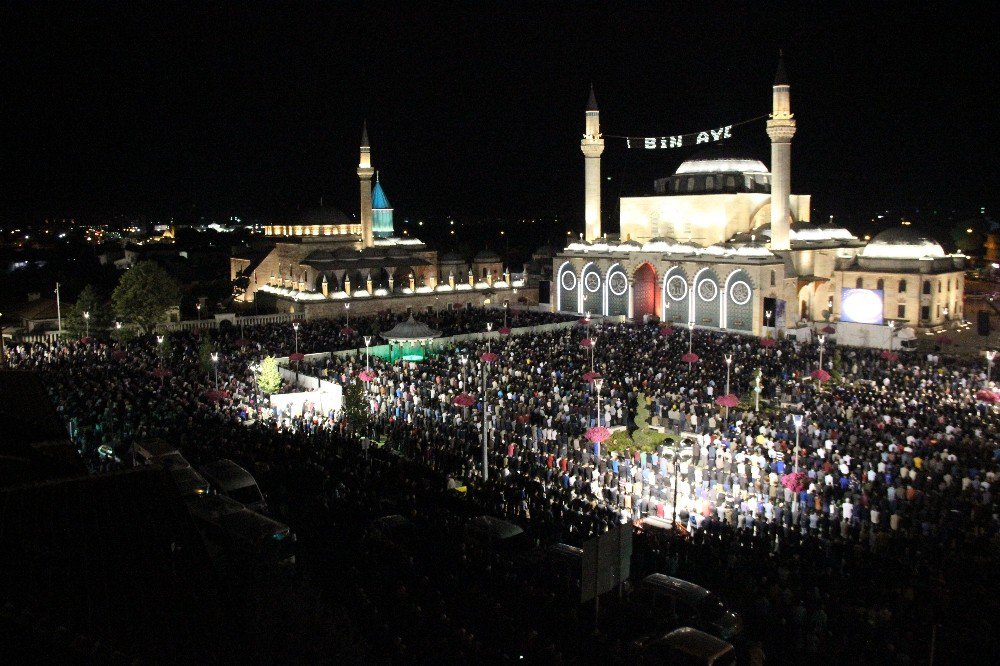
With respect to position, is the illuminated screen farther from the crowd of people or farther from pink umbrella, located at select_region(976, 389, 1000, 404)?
pink umbrella, located at select_region(976, 389, 1000, 404)

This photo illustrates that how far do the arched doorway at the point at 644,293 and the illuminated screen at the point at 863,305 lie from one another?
882 cm

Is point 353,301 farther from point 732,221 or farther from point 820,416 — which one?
point 820,416

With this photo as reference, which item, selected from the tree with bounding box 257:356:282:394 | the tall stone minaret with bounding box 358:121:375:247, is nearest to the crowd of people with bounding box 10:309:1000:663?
the tree with bounding box 257:356:282:394

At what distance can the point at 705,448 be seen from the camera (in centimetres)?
1830

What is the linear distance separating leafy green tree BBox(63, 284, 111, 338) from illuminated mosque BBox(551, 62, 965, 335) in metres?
21.8

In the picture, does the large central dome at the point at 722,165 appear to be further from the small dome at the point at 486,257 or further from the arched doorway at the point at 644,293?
the small dome at the point at 486,257

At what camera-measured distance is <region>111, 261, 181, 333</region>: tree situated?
34000 mm

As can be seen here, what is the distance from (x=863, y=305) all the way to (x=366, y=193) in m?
29.5

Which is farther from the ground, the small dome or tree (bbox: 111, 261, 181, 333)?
the small dome

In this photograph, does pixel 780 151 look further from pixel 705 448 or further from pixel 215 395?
pixel 215 395

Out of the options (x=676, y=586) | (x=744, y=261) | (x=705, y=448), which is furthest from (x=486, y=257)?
(x=676, y=586)

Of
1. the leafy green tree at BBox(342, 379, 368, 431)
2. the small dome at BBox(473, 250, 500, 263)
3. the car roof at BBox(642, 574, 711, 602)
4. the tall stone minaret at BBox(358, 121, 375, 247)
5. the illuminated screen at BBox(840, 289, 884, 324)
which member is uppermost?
the tall stone minaret at BBox(358, 121, 375, 247)

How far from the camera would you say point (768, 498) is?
A: 14.9m

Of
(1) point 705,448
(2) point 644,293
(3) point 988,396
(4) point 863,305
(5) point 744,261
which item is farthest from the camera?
(2) point 644,293
